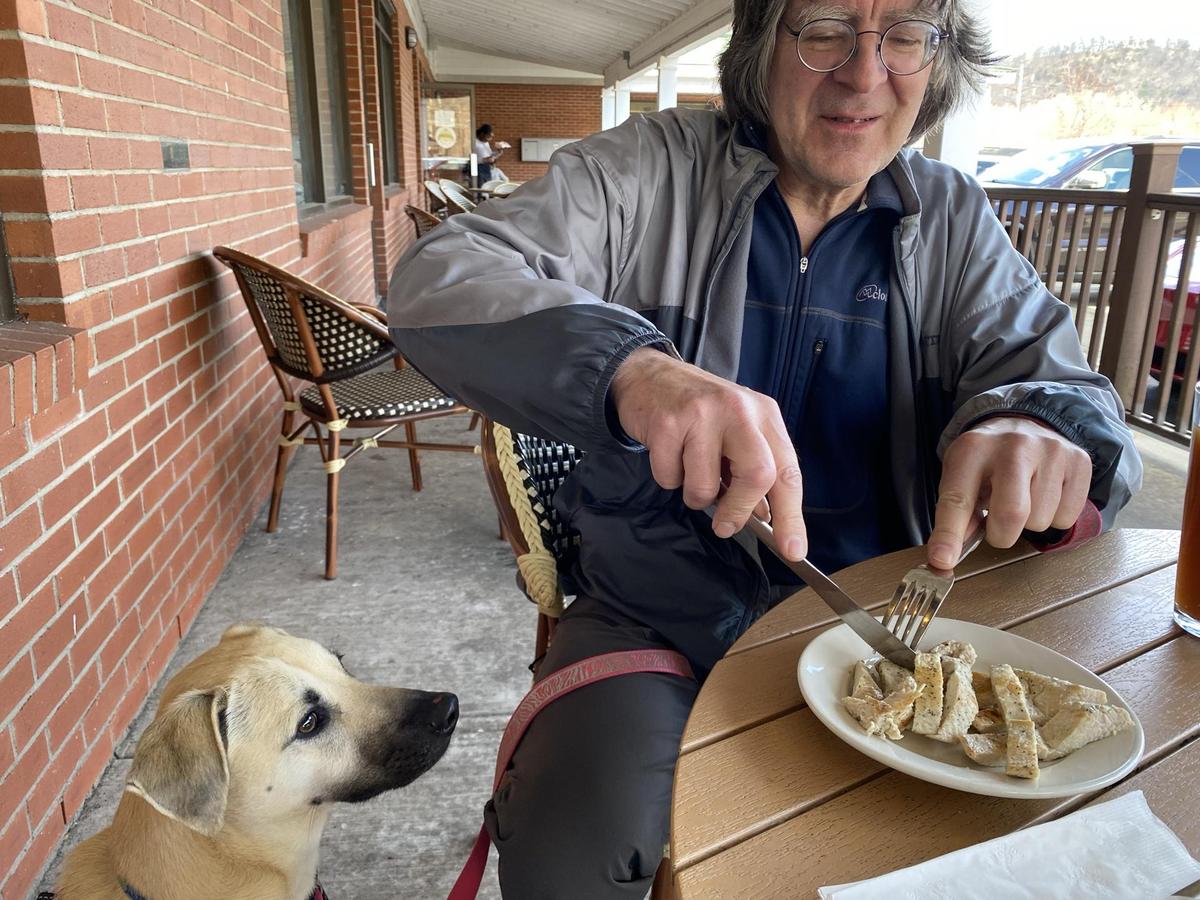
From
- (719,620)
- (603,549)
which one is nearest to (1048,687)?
(719,620)

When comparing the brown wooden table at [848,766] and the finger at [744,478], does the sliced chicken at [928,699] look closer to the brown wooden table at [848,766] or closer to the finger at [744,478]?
the brown wooden table at [848,766]

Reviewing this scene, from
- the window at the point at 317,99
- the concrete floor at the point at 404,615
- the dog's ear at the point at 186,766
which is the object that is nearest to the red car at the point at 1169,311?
the concrete floor at the point at 404,615

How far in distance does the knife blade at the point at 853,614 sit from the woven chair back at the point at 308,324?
7.60ft

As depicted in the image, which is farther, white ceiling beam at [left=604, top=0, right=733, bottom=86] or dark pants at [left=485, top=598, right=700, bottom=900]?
white ceiling beam at [left=604, top=0, right=733, bottom=86]

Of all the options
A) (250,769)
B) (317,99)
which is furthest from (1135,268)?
(317,99)

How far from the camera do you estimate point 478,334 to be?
3.65ft

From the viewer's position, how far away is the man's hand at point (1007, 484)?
3.34ft

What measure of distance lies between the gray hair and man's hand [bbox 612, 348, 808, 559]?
2.68 feet

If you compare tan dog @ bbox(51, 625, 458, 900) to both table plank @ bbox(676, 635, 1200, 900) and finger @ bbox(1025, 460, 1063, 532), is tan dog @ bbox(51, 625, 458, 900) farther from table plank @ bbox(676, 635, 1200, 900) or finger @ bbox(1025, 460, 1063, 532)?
finger @ bbox(1025, 460, 1063, 532)

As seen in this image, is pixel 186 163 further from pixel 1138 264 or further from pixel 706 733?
pixel 1138 264

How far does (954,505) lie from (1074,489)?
18 centimetres

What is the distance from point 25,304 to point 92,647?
0.77 meters

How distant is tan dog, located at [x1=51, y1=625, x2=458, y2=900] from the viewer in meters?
1.25


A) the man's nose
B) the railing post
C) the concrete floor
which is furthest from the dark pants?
the railing post
